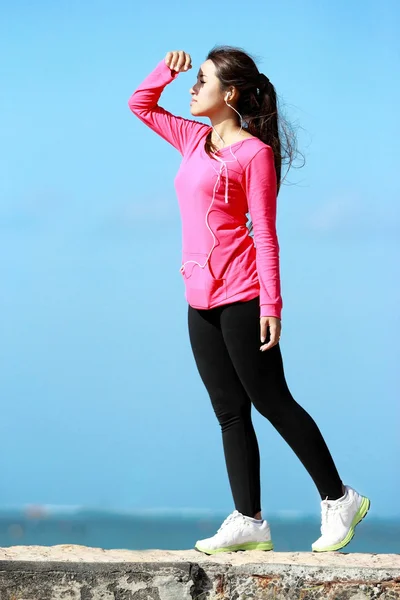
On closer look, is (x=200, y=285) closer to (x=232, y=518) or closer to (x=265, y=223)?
(x=265, y=223)

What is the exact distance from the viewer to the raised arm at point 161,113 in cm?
287

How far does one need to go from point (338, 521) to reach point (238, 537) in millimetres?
266

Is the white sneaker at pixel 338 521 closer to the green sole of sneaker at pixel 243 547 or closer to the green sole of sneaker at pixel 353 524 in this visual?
the green sole of sneaker at pixel 353 524

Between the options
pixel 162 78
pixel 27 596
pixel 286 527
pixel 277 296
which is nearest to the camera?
pixel 27 596

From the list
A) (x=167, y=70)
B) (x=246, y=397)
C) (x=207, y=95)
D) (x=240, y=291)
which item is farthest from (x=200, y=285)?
(x=167, y=70)

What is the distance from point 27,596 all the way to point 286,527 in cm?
1616

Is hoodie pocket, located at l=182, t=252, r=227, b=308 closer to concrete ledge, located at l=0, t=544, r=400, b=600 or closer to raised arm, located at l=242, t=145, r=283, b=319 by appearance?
raised arm, located at l=242, t=145, r=283, b=319

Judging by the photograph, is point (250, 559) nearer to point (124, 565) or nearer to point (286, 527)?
point (124, 565)

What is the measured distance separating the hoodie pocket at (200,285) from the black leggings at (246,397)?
0.03 metres

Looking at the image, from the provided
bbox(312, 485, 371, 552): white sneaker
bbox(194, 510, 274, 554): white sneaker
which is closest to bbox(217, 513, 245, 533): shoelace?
bbox(194, 510, 274, 554): white sneaker

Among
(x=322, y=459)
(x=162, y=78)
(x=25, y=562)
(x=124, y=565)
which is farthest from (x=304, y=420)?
(x=162, y=78)

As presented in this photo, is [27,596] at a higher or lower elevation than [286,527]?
lower

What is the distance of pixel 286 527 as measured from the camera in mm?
18141

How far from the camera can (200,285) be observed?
2707 millimetres
